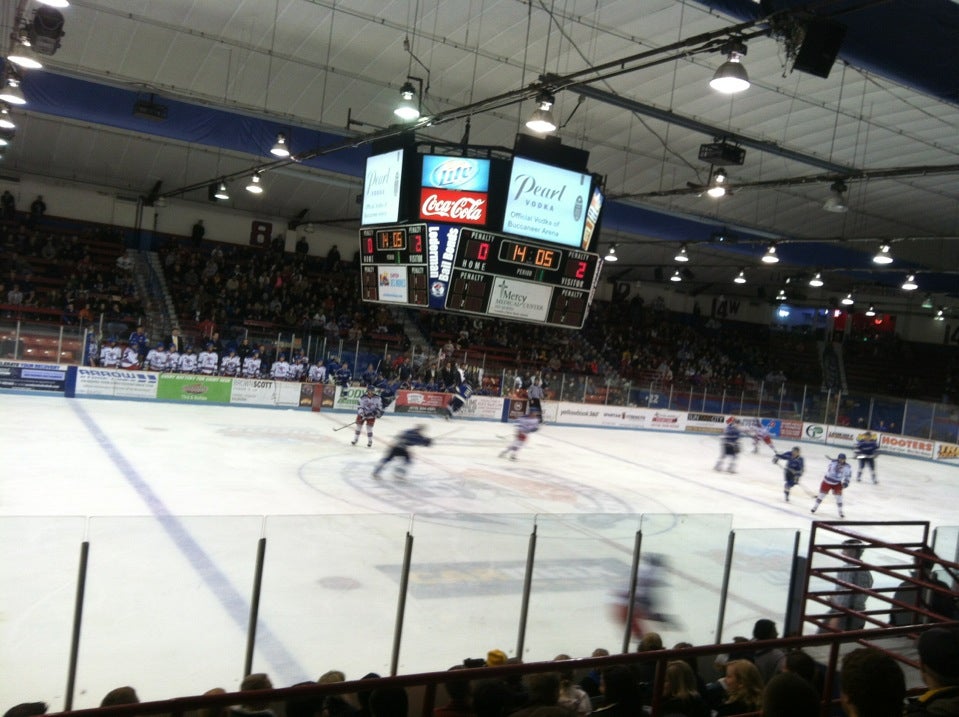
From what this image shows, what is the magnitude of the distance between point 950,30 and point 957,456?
2354 centimetres

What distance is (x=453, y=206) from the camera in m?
12.8

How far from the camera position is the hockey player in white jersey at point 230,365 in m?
22.5

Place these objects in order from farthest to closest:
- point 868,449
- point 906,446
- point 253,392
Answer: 1. point 906,446
2. point 253,392
3. point 868,449

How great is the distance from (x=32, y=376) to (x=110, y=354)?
1916 millimetres

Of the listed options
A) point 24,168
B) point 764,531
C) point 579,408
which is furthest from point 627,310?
point 764,531

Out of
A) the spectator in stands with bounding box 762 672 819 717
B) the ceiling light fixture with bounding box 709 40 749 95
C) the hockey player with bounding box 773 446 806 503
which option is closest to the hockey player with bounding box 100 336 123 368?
the hockey player with bounding box 773 446 806 503

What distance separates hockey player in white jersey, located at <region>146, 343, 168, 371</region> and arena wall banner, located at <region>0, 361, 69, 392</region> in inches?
81.0

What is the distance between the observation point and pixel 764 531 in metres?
7.91

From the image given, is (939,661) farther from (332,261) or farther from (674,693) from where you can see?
(332,261)

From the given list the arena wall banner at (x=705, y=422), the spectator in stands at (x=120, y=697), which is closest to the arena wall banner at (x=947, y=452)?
the arena wall banner at (x=705, y=422)

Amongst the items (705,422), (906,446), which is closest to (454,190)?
(705,422)

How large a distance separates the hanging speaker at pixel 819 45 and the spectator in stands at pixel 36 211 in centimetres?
2792

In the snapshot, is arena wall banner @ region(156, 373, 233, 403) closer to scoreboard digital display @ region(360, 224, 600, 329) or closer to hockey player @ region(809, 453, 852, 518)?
scoreboard digital display @ region(360, 224, 600, 329)

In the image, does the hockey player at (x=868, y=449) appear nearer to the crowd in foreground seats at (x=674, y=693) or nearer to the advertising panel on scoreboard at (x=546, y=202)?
the advertising panel on scoreboard at (x=546, y=202)
